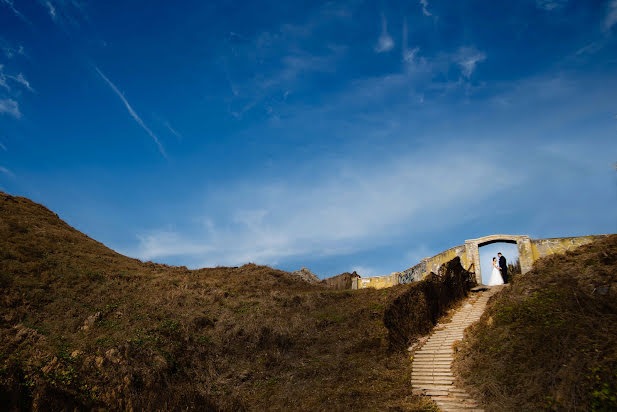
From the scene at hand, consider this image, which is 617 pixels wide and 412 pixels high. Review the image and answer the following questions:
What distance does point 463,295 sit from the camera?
19.6 metres

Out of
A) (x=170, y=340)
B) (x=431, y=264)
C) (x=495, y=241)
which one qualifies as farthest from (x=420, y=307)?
(x=170, y=340)

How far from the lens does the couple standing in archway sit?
824 inches

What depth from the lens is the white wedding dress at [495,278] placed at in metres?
20.9

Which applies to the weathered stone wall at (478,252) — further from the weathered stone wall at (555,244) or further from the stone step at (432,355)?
the stone step at (432,355)

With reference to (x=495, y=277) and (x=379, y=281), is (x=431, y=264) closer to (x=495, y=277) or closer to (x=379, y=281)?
(x=495, y=277)

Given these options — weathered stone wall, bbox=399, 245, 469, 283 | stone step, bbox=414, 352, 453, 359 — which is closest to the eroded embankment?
stone step, bbox=414, 352, 453, 359

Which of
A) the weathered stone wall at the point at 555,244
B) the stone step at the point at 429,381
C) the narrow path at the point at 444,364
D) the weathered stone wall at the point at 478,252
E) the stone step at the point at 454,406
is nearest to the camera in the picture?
the stone step at the point at 454,406

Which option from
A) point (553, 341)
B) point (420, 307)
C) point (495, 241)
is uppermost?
point (495, 241)

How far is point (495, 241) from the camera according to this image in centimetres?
2156

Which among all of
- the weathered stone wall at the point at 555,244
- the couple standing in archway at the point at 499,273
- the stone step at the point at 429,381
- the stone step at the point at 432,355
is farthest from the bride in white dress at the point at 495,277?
the stone step at the point at 429,381

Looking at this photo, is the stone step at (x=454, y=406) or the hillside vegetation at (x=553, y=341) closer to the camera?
the hillside vegetation at (x=553, y=341)

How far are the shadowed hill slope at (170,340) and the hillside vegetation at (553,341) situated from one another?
7.65 ft

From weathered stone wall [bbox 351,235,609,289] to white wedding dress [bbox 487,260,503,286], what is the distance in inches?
24.2

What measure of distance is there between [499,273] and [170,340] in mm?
17496
